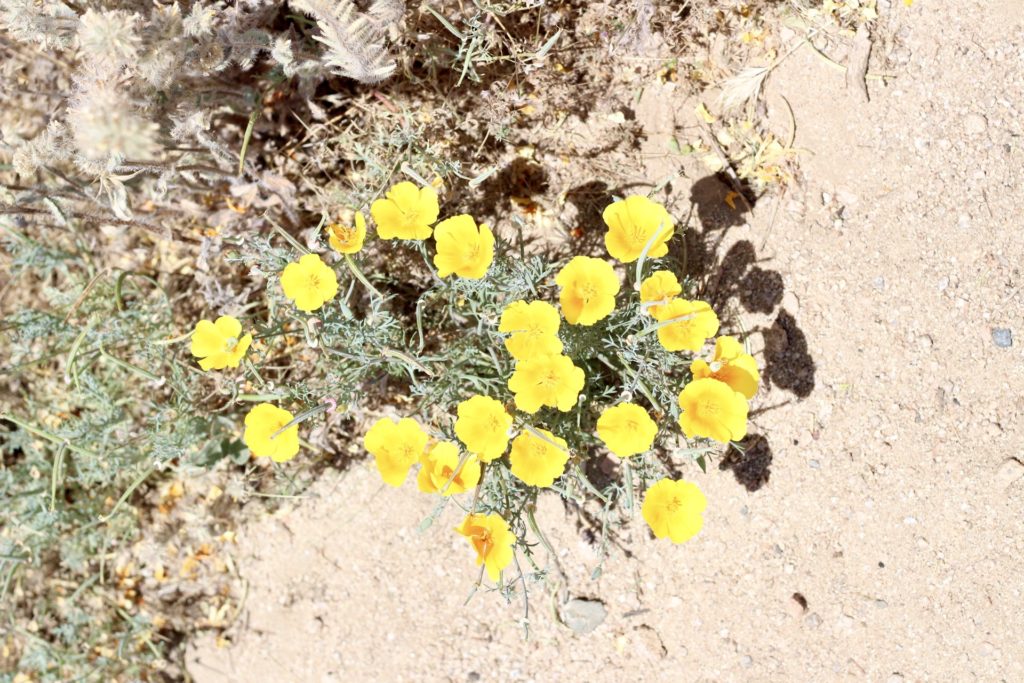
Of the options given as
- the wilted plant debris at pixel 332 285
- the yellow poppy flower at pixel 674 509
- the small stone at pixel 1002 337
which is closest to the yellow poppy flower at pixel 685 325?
the wilted plant debris at pixel 332 285

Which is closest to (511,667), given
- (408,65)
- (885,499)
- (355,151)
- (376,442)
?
(376,442)

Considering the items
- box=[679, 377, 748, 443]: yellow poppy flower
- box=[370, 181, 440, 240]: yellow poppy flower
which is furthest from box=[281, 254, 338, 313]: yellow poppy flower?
box=[679, 377, 748, 443]: yellow poppy flower

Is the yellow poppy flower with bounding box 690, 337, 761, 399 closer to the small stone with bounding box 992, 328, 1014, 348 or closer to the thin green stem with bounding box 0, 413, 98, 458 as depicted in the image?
the small stone with bounding box 992, 328, 1014, 348

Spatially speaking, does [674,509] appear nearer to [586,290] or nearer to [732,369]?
[732,369]

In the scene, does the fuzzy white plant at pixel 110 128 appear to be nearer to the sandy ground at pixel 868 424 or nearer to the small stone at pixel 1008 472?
the sandy ground at pixel 868 424

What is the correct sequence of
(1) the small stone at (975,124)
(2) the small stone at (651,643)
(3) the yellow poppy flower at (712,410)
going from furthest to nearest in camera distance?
1. (2) the small stone at (651,643)
2. (1) the small stone at (975,124)
3. (3) the yellow poppy flower at (712,410)

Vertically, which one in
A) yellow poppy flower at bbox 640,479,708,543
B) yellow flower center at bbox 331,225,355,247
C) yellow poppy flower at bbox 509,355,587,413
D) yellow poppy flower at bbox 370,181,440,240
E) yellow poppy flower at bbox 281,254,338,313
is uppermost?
yellow poppy flower at bbox 370,181,440,240
